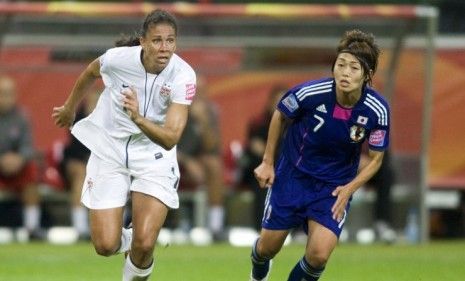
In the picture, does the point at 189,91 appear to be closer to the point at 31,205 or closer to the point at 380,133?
the point at 380,133

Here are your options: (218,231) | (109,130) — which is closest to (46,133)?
(218,231)

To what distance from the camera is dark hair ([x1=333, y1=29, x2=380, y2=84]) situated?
9.89 m

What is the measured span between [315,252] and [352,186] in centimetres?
52

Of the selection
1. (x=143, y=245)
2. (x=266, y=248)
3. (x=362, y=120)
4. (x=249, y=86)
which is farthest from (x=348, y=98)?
(x=249, y=86)

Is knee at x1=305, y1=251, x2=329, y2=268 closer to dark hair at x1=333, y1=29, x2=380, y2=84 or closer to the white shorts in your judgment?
the white shorts

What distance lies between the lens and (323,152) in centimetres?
1027

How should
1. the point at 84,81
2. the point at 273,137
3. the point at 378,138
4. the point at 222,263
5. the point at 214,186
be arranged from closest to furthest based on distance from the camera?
1. the point at 378,138
2. the point at 273,137
3. the point at 84,81
4. the point at 222,263
5. the point at 214,186

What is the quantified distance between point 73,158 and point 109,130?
7103mm

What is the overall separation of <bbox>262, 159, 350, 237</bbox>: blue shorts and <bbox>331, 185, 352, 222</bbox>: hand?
1.4 inches

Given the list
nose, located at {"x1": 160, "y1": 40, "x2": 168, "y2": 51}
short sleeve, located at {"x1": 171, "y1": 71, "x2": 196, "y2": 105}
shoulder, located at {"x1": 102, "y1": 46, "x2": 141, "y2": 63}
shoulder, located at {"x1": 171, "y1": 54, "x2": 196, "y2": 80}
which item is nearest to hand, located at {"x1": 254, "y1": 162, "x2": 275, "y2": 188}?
short sleeve, located at {"x1": 171, "y1": 71, "x2": 196, "y2": 105}

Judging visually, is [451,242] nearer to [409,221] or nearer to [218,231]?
[409,221]

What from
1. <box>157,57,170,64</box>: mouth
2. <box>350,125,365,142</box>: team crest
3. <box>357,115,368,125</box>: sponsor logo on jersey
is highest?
<box>157,57,170,64</box>: mouth

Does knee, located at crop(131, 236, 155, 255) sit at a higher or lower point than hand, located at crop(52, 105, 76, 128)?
lower

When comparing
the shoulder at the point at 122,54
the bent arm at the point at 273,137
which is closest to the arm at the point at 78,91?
the shoulder at the point at 122,54
